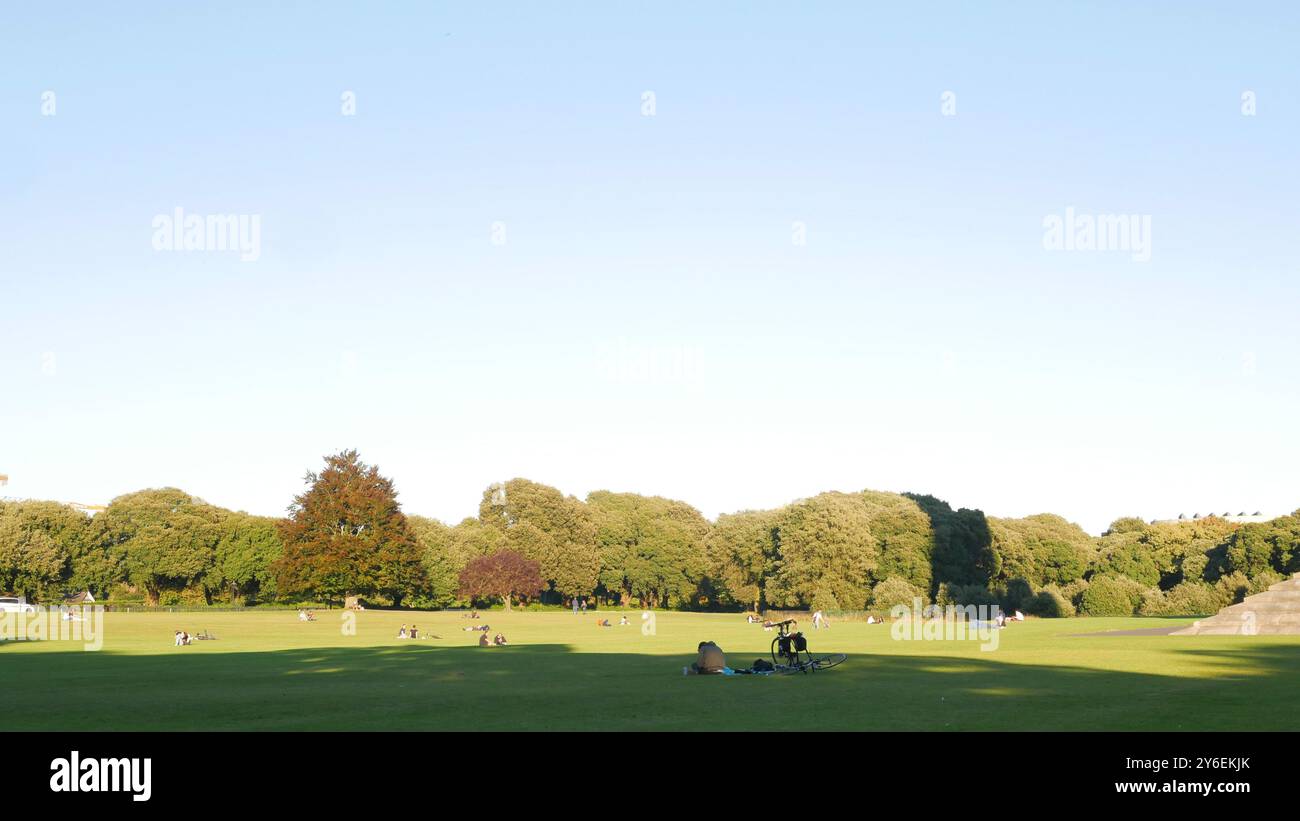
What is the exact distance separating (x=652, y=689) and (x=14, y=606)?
7645 centimetres

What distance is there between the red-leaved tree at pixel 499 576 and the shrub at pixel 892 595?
3654cm

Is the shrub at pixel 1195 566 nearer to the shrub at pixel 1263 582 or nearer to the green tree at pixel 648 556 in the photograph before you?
the shrub at pixel 1263 582

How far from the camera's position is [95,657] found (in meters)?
40.0

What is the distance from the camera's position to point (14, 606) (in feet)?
278

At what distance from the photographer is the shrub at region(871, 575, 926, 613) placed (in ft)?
314

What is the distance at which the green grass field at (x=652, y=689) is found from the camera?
62.4 feet

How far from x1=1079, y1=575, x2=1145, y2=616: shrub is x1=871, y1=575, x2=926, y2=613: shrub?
13.7m

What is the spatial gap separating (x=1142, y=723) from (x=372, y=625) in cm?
7140
